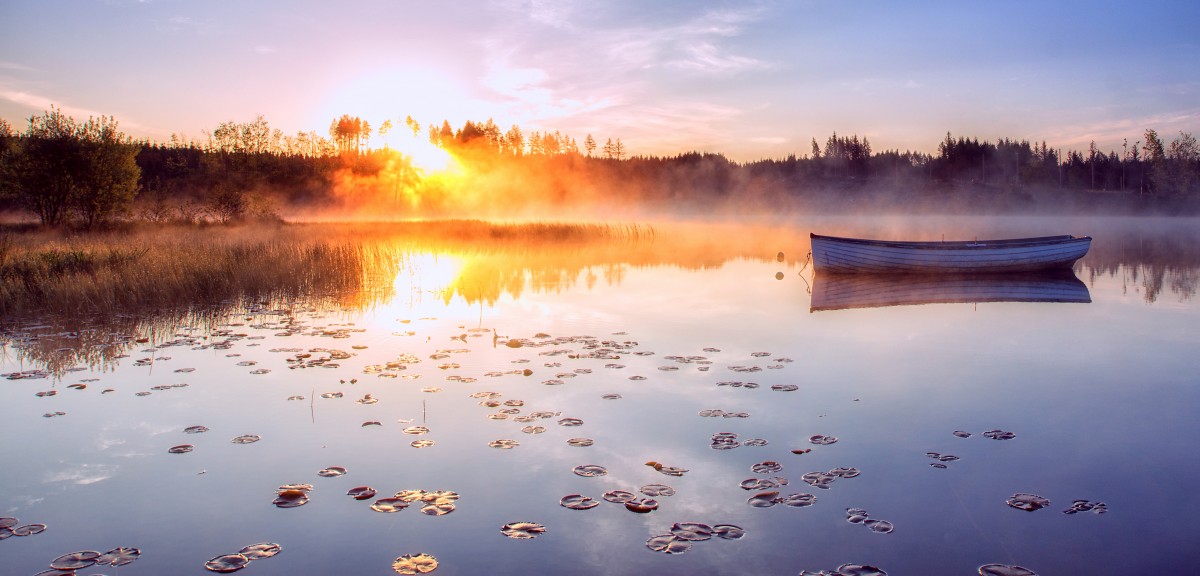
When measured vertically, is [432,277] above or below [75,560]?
above

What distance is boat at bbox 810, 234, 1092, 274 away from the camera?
84.5 ft

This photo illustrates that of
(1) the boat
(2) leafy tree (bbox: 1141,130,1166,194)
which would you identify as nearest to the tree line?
(2) leafy tree (bbox: 1141,130,1166,194)

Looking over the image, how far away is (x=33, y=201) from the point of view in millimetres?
35250

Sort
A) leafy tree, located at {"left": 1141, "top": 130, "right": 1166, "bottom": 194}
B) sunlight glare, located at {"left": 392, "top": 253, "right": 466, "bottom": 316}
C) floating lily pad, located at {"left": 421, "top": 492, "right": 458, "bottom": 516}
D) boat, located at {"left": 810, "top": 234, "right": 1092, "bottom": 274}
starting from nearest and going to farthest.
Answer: floating lily pad, located at {"left": 421, "top": 492, "right": 458, "bottom": 516}
sunlight glare, located at {"left": 392, "top": 253, "right": 466, "bottom": 316}
boat, located at {"left": 810, "top": 234, "right": 1092, "bottom": 274}
leafy tree, located at {"left": 1141, "top": 130, "right": 1166, "bottom": 194}

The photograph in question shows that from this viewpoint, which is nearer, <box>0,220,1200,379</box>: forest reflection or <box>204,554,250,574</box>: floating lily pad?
<box>204,554,250,574</box>: floating lily pad

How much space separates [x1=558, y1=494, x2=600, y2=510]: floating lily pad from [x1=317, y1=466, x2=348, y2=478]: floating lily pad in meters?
2.13

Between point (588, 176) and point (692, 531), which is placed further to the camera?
point (588, 176)

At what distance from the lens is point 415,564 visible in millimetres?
4867

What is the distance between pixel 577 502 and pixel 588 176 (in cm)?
15336

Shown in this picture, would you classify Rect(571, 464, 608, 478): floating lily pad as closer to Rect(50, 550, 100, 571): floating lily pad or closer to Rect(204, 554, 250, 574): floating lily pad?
Rect(204, 554, 250, 574): floating lily pad

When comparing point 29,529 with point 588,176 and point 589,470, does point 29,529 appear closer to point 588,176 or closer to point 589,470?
point 589,470

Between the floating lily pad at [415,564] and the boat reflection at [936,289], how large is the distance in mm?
14681

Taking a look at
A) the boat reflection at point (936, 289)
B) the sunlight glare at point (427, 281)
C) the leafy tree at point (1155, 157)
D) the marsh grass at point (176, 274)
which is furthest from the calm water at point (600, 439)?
the leafy tree at point (1155, 157)

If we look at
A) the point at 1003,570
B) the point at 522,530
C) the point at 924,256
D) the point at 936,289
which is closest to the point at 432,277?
the point at 936,289
